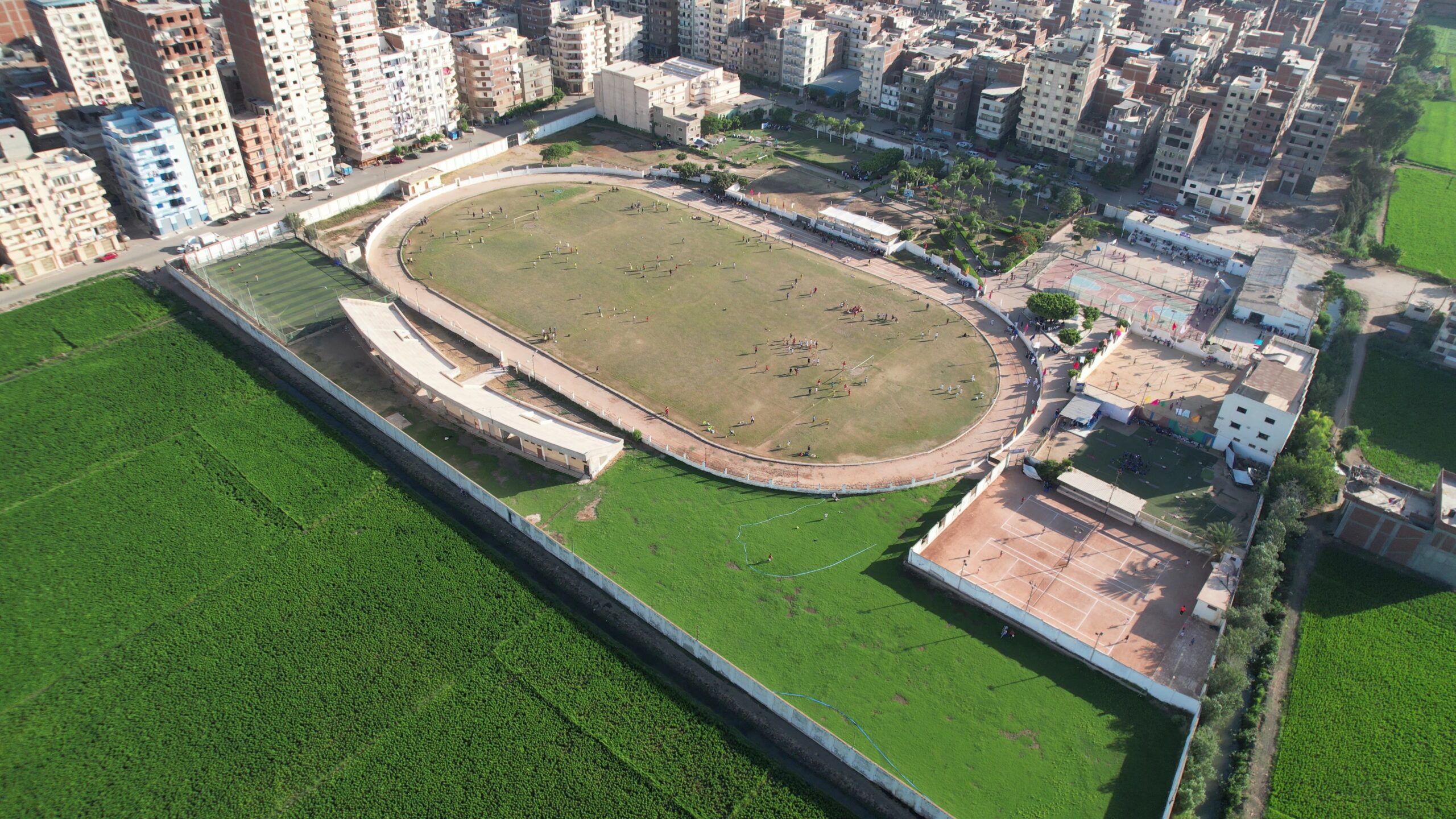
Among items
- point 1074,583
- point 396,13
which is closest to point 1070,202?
point 1074,583

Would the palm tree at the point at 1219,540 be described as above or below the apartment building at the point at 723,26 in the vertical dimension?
below

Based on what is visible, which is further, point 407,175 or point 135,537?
point 407,175

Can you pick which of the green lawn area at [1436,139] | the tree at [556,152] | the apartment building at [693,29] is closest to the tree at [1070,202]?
the green lawn area at [1436,139]

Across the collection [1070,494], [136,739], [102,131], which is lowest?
[136,739]

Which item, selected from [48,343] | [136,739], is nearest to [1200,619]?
[136,739]

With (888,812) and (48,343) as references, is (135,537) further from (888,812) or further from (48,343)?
(888,812)

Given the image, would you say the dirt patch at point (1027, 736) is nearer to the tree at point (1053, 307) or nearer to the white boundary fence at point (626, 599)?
the white boundary fence at point (626, 599)

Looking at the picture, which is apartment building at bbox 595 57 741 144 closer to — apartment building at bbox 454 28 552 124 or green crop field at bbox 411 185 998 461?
apartment building at bbox 454 28 552 124
